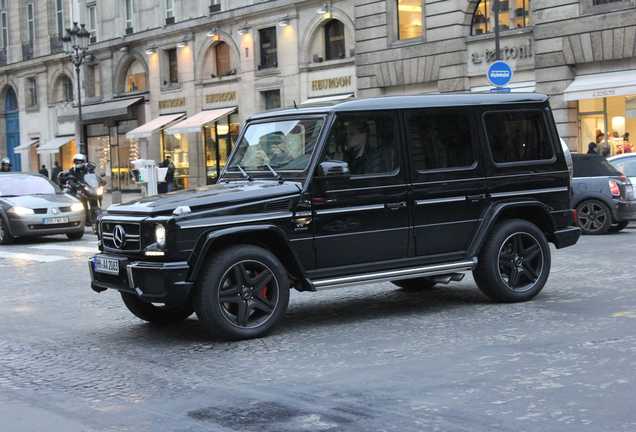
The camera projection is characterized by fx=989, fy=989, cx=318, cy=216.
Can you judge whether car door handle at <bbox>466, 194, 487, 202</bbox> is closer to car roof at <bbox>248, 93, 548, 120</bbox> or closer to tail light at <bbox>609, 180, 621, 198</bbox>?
car roof at <bbox>248, 93, 548, 120</bbox>

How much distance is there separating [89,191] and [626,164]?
486 inches

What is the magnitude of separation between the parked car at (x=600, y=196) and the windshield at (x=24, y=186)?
35.1ft

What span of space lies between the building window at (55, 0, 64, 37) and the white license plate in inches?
1646

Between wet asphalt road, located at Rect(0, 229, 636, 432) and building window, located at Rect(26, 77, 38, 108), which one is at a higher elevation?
building window, located at Rect(26, 77, 38, 108)

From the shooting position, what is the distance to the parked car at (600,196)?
17.4 metres

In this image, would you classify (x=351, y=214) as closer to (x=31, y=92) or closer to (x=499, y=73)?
(x=499, y=73)

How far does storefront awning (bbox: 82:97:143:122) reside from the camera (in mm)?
42625

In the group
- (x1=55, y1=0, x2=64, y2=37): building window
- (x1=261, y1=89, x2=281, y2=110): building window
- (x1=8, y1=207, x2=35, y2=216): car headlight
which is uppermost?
(x1=55, y1=0, x2=64, y2=37): building window

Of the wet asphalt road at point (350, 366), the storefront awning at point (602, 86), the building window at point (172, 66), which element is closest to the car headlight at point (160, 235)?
the wet asphalt road at point (350, 366)

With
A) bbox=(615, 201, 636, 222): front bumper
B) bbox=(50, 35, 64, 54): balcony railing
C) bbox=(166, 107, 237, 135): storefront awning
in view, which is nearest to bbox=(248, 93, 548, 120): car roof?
bbox=(615, 201, 636, 222): front bumper

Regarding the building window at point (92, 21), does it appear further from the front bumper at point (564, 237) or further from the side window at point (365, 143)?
the side window at point (365, 143)

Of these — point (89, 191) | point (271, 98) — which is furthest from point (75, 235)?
point (271, 98)

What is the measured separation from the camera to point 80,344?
327 inches

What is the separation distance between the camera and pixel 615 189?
17.4 metres
